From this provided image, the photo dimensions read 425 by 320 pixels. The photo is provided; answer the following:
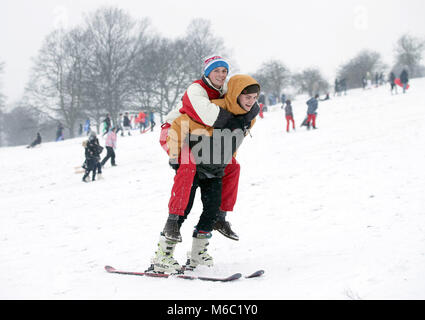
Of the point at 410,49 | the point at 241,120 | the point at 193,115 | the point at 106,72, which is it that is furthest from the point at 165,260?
the point at 410,49

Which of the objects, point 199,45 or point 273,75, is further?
point 273,75

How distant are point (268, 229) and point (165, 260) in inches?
85.6

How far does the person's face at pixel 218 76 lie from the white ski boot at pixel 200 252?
1451mm

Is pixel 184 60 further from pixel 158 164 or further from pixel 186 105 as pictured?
pixel 186 105

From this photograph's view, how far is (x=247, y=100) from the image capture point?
10.2 ft

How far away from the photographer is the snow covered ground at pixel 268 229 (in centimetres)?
275

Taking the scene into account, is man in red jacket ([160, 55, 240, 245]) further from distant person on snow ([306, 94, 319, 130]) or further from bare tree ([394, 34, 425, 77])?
bare tree ([394, 34, 425, 77])

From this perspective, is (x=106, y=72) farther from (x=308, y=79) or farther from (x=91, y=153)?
(x=308, y=79)

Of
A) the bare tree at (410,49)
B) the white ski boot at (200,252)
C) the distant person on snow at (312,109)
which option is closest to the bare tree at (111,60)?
the distant person on snow at (312,109)

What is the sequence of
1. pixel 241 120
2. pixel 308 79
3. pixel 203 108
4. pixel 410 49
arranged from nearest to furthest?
pixel 203 108, pixel 241 120, pixel 410 49, pixel 308 79

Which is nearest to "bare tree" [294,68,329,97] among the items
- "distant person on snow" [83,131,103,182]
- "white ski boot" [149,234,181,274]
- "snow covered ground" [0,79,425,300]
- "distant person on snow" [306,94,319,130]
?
"distant person on snow" [306,94,319,130]

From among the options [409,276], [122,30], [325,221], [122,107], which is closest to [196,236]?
[409,276]

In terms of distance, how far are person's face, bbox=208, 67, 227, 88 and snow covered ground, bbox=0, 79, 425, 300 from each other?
1766 millimetres

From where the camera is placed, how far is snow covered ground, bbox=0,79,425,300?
275 cm
